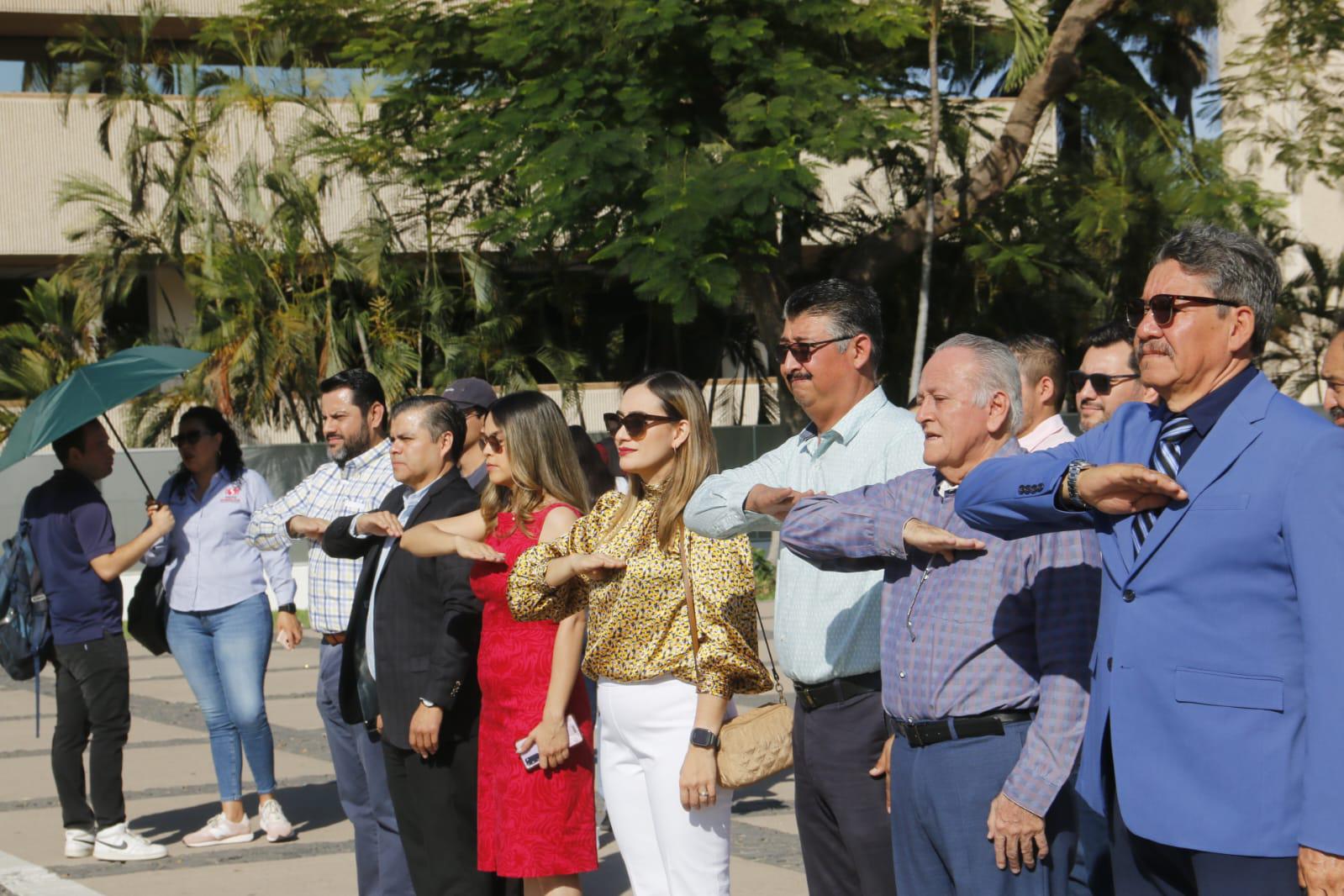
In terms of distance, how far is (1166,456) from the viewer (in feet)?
9.74

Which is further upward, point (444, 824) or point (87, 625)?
point (87, 625)

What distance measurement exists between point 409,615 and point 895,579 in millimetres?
2352

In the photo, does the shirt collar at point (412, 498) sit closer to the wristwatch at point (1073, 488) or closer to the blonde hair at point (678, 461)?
the blonde hair at point (678, 461)

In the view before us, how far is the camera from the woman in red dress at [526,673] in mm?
4926

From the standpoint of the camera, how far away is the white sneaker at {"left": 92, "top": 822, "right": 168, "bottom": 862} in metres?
7.20

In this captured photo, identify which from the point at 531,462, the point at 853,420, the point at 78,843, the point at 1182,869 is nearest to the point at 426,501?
the point at 531,462

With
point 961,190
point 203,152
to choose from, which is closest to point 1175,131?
point 961,190

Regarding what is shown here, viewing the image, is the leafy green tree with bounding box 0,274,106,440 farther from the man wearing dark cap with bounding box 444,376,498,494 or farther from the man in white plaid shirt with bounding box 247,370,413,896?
the man wearing dark cap with bounding box 444,376,498,494

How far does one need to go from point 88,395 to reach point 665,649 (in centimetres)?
393

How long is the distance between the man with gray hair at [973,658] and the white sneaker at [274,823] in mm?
4658

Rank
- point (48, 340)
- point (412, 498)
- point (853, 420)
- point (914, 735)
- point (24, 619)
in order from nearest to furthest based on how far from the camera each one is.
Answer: point (914, 735) < point (853, 420) < point (412, 498) < point (24, 619) < point (48, 340)

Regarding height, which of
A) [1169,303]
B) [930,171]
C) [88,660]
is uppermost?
[930,171]

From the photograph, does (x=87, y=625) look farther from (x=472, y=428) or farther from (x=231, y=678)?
(x=472, y=428)

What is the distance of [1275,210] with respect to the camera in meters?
17.3
